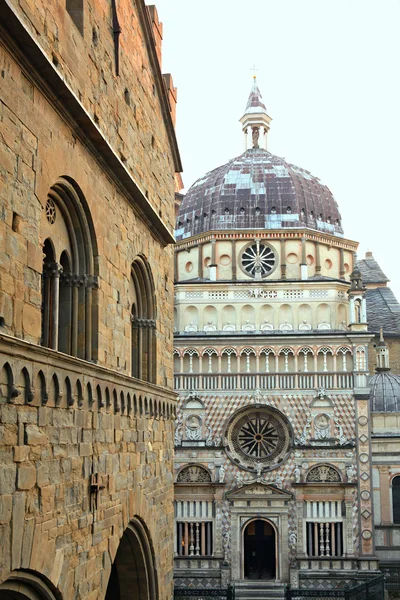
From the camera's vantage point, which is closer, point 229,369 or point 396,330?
point 229,369

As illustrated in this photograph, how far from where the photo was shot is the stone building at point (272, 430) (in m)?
36.5

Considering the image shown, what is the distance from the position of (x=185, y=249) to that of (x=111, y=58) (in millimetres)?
30418

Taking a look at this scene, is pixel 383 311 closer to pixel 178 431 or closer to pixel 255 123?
pixel 255 123

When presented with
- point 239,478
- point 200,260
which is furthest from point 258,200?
point 239,478

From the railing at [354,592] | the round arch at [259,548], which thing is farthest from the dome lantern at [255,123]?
the railing at [354,592]

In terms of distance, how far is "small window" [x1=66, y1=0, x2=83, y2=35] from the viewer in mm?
11992

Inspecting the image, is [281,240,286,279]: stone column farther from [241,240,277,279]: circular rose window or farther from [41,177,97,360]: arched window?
[41,177,97,360]: arched window

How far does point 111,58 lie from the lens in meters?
13.7

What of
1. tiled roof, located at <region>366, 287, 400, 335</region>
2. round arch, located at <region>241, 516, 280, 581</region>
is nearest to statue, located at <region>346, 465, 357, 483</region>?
round arch, located at <region>241, 516, 280, 581</region>

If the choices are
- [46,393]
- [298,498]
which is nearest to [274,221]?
[298,498]

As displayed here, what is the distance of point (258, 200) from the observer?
1722 inches

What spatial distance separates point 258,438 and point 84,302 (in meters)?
27.1

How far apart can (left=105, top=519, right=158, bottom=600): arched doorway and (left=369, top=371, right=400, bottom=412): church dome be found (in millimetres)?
26365

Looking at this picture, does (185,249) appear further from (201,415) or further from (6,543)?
(6,543)
